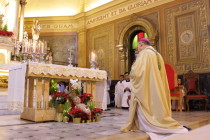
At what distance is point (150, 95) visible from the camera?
3506 millimetres

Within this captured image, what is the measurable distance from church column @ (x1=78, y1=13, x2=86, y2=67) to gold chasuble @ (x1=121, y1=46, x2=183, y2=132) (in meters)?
9.84

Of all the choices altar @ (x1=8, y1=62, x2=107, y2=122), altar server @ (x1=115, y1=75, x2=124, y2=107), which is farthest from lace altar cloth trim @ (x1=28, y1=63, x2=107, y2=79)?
altar server @ (x1=115, y1=75, x2=124, y2=107)

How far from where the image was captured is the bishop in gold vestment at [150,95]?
332 centimetres

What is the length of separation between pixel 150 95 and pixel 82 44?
10.5 metres

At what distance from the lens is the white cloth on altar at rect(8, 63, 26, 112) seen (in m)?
4.41

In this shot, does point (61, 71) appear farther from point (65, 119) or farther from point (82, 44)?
point (82, 44)

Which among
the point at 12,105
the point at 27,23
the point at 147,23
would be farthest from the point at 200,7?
the point at 27,23

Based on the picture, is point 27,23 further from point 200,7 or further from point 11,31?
point 200,7

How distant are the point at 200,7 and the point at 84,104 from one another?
6.59m

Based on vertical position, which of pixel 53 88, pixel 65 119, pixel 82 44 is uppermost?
pixel 82 44

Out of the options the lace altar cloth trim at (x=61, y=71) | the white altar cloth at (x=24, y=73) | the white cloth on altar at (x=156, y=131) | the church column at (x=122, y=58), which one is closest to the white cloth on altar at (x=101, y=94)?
the lace altar cloth trim at (x=61, y=71)

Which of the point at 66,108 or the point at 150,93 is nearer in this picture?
the point at 150,93

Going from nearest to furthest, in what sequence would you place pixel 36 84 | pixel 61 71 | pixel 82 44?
pixel 36 84 < pixel 61 71 < pixel 82 44

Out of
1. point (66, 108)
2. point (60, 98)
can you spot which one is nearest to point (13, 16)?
point (60, 98)
